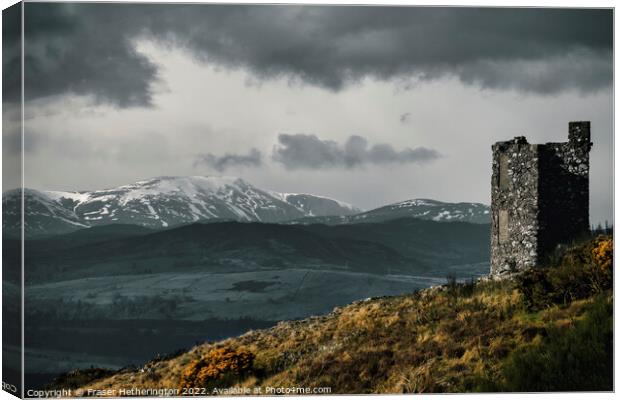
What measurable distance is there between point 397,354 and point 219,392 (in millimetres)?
3671

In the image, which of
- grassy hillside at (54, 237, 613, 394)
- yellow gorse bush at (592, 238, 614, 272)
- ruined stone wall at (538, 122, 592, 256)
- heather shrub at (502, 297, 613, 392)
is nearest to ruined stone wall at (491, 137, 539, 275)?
ruined stone wall at (538, 122, 592, 256)

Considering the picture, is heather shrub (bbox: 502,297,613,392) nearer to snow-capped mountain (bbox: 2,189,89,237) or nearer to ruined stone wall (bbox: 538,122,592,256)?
ruined stone wall (bbox: 538,122,592,256)

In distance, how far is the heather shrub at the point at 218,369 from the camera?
1798 centimetres

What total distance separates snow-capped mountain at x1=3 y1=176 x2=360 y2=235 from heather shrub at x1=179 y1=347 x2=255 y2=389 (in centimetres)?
637

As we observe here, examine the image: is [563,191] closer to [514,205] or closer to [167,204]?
[514,205]

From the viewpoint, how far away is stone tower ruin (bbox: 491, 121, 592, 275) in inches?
843

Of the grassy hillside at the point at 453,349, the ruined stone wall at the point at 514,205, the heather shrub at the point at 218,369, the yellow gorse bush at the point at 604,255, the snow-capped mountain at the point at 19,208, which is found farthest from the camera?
the ruined stone wall at the point at 514,205

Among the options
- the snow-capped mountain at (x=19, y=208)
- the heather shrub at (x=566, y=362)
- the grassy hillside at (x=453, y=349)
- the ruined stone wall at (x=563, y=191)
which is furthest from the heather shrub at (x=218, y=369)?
the ruined stone wall at (x=563, y=191)

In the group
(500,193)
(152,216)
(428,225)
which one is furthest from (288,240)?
(500,193)

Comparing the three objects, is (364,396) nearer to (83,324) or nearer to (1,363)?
(1,363)

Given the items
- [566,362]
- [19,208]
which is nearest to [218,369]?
[19,208]

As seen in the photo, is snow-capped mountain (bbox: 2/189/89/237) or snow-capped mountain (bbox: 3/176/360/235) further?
snow-capped mountain (bbox: 3/176/360/235)

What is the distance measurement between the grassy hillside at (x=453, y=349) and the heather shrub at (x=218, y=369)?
2cm

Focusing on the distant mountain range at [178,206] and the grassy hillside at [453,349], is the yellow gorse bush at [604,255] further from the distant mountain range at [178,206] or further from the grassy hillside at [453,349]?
the distant mountain range at [178,206]
